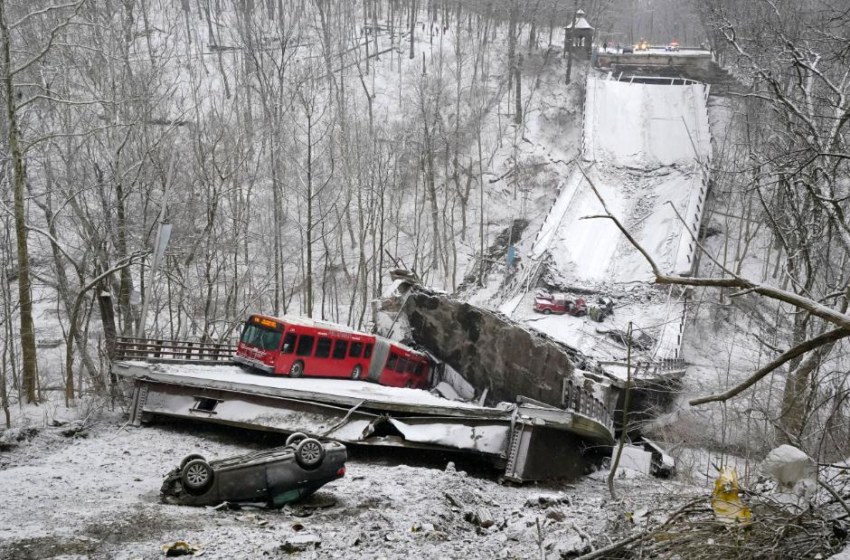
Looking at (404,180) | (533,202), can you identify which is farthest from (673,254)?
(404,180)

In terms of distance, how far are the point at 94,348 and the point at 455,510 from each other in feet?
96.5

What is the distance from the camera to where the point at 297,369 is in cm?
1842

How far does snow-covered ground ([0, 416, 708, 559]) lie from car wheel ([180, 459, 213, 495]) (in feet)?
0.93

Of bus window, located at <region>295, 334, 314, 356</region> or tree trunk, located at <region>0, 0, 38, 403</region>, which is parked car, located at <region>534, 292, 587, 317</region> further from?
tree trunk, located at <region>0, 0, 38, 403</region>

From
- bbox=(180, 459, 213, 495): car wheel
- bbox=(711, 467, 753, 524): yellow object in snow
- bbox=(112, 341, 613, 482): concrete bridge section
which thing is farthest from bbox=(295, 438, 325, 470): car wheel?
bbox=(711, 467, 753, 524): yellow object in snow

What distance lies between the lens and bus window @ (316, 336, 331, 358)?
18969 mm

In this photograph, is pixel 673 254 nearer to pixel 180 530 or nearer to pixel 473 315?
pixel 473 315

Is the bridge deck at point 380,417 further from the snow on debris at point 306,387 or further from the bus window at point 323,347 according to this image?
the bus window at point 323,347

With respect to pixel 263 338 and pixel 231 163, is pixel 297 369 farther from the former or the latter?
pixel 231 163

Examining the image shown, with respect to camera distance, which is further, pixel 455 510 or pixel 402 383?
pixel 402 383

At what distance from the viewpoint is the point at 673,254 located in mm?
32562

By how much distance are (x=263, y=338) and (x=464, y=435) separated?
7688mm

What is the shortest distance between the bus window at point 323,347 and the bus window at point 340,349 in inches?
10.7

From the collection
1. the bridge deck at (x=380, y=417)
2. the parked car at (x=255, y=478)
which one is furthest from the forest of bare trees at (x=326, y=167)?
the parked car at (x=255, y=478)
